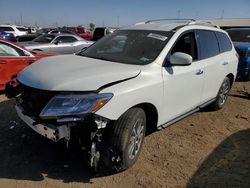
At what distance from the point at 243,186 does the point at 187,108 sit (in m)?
1.50

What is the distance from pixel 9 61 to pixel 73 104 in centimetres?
431

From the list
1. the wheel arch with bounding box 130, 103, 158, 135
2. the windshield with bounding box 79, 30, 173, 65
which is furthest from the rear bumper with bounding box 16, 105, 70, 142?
the windshield with bounding box 79, 30, 173, 65

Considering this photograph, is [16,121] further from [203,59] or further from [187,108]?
[203,59]

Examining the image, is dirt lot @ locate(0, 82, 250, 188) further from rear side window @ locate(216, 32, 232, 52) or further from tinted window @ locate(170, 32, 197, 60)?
rear side window @ locate(216, 32, 232, 52)

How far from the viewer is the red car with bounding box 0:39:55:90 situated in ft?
21.7

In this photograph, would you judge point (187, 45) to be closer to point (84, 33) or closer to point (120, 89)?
point (120, 89)

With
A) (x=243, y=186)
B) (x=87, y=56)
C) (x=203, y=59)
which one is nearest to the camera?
(x=243, y=186)

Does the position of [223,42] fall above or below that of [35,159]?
above

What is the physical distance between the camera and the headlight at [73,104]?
2.98 m

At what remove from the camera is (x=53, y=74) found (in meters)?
3.42

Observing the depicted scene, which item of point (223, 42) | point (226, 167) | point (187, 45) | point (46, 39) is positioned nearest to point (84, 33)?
point (46, 39)

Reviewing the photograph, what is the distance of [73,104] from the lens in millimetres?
3023

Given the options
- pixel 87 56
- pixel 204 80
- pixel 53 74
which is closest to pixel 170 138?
pixel 204 80

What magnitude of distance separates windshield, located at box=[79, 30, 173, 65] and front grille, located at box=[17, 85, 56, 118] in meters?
1.17
